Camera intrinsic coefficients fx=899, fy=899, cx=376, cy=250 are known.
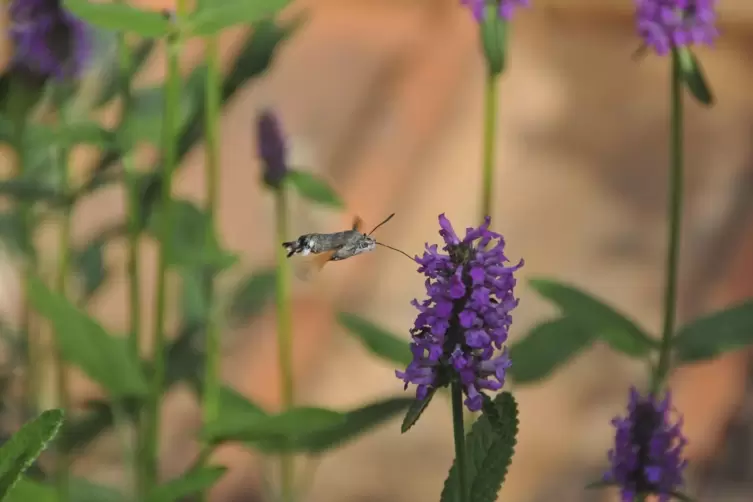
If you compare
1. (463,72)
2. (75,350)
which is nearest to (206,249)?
(75,350)

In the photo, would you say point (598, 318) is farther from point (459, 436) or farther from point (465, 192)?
point (465, 192)

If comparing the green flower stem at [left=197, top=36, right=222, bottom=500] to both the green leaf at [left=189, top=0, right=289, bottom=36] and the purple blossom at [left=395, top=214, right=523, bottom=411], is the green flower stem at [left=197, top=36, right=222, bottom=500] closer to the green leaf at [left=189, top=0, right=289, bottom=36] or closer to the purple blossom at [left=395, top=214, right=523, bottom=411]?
the green leaf at [left=189, top=0, right=289, bottom=36]

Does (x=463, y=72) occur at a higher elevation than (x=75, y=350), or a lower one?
higher

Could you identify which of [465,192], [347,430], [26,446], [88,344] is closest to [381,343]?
[347,430]

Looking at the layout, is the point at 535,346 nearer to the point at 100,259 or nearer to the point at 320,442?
the point at 320,442

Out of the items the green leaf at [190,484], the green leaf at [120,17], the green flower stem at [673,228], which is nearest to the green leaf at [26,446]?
the green leaf at [190,484]

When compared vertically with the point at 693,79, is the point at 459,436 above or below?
below
